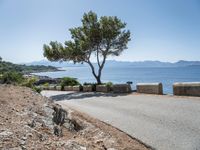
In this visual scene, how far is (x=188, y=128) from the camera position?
23.3ft

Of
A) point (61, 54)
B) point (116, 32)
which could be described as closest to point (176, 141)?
point (116, 32)

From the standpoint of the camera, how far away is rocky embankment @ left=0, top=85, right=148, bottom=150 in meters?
4.49

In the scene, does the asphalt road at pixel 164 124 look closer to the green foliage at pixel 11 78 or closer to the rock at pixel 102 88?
the green foliage at pixel 11 78

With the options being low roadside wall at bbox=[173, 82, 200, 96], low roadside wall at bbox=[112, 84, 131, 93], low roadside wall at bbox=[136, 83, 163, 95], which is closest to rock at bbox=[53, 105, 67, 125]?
low roadside wall at bbox=[173, 82, 200, 96]

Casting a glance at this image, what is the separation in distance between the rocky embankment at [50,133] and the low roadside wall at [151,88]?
336 inches

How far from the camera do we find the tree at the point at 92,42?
25.5 metres

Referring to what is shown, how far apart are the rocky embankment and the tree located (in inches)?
718

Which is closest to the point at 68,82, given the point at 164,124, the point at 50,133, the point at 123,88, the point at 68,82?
the point at 68,82

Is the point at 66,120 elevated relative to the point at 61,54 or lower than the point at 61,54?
lower

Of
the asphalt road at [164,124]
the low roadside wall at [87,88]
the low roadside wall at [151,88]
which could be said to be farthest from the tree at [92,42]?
the asphalt road at [164,124]

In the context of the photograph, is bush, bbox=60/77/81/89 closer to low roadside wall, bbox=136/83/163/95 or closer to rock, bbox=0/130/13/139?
low roadside wall, bbox=136/83/163/95

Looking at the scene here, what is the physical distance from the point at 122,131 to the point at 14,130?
343cm

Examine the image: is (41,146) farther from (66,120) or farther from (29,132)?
(66,120)

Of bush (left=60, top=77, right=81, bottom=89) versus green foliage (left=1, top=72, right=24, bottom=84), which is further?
bush (left=60, top=77, right=81, bottom=89)
